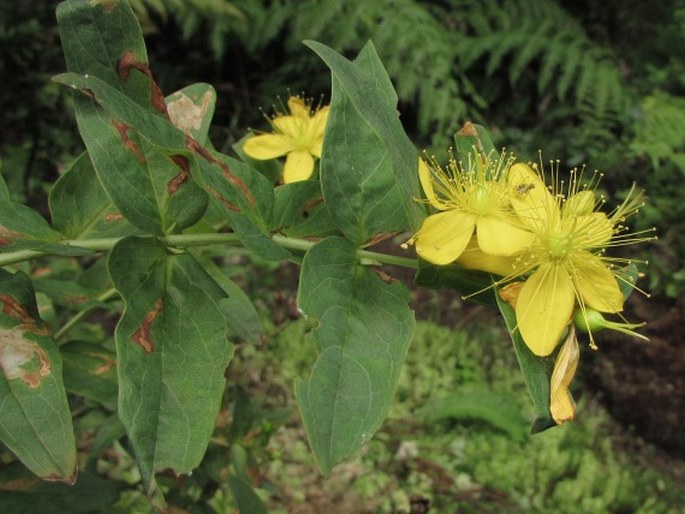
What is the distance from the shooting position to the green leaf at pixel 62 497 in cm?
96

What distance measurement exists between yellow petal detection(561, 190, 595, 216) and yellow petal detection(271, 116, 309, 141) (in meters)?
0.33

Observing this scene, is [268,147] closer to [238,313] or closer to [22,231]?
[238,313]

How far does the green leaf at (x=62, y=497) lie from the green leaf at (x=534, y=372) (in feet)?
2.16

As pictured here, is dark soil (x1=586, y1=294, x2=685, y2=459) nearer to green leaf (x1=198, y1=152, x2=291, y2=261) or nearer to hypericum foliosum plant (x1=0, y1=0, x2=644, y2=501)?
hypericum foliosum plant (x1=0, y1=0, x2=644, y2=501)

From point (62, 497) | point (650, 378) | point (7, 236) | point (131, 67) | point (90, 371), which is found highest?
point (131, 67)

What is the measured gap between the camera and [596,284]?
0.69m

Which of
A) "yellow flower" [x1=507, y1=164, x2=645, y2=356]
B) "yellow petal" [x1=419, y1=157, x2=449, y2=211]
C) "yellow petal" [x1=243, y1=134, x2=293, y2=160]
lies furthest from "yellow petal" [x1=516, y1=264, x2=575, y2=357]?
"yellow petal" [x1=243, y1=134, x2=293, y2=160]

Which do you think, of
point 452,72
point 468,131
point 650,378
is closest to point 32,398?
point 468,131

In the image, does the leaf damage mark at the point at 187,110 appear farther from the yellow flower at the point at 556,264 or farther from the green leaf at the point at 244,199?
the yellow flower at the point at 556,264

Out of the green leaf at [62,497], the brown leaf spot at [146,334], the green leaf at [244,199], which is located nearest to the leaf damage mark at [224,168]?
the green leaf at [244,199]

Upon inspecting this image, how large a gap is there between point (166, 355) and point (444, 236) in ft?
0.84

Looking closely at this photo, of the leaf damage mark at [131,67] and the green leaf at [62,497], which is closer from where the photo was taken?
the leaf damage mark at [131,67]

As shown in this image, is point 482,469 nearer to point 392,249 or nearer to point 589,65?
point 392,249

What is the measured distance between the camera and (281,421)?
52.2 inches
